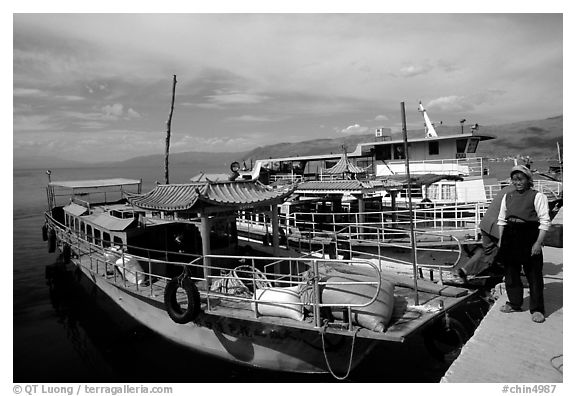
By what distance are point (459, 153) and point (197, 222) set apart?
59.5 feet

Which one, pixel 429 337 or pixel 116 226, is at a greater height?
pixel 116 226

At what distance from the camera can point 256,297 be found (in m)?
7.78

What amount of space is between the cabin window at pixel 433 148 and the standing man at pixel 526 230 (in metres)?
18.1

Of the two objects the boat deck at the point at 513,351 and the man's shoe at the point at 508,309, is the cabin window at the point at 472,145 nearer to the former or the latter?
the boat deck at the point at 513,351

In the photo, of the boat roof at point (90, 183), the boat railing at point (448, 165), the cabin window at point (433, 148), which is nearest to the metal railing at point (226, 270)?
the boat roof at point (90, 183)

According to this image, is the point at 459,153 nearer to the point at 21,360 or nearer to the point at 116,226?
the point at 116,226

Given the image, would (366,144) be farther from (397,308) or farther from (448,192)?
(397,308)

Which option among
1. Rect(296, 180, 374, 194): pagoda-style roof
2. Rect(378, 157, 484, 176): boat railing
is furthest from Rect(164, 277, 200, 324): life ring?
Rect(378, 157, 484, 176): boat railing

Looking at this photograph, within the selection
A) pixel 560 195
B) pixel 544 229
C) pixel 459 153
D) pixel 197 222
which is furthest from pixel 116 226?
pixel 560 195

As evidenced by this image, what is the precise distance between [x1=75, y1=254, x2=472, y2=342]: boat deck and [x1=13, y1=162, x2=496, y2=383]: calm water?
1958mm

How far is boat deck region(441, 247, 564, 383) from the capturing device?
5.11 meters

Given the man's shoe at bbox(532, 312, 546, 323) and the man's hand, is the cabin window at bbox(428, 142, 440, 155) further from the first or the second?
the man's hand

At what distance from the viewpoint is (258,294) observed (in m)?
7.91

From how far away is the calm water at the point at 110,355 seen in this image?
916cm
